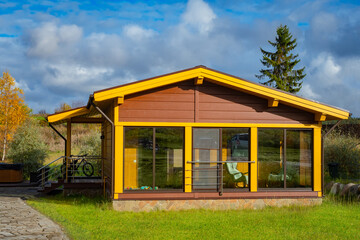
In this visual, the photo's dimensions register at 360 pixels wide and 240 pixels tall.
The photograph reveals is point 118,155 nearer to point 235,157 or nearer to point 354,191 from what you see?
point 235,157

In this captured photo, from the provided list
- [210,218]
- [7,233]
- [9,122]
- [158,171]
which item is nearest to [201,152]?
[158,171]

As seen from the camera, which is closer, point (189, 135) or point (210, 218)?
point (210, 218)

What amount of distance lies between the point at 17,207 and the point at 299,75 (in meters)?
31.1

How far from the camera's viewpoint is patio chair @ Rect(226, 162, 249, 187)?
11.4 m

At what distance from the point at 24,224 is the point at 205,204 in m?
4.55

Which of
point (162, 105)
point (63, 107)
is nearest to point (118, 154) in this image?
point (162, 105)

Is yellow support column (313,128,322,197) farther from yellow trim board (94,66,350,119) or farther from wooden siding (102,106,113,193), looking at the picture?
wooden siding (102,106,113,193)

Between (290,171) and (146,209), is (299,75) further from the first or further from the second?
(146,209)

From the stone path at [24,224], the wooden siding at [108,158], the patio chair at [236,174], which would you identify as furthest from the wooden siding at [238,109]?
the stone path at [24,224]

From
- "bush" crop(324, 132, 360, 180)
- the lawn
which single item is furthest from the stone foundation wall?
"bush" crop(324, 132, 360, 180)

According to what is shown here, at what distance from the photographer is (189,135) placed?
11141 millimetres

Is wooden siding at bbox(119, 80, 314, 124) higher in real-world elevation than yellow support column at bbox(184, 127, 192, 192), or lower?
higher

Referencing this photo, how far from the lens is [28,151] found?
66.2ft

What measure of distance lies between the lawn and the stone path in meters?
0.26
